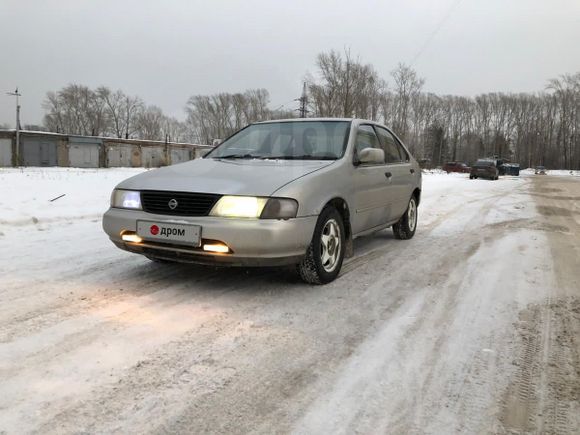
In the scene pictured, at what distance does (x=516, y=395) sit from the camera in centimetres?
243

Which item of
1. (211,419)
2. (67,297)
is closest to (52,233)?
(67,297)

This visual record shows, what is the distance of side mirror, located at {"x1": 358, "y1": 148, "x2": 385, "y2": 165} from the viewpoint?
469cm

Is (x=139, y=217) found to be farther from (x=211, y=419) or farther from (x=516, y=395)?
(x=516, y=395)

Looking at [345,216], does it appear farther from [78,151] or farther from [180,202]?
[78,151]

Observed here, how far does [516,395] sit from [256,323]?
63.9 inches

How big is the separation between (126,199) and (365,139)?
8.45 feet

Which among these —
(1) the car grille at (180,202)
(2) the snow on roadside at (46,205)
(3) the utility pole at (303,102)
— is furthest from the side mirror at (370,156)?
(3) the utility pole at (303,102)

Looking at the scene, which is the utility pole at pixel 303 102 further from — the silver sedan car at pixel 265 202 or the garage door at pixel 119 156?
the silver sedan car at pixel 265 202

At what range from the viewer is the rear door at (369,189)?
477cm

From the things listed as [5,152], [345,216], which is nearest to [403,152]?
[345,216]

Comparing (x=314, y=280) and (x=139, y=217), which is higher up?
(x=139, y=217)

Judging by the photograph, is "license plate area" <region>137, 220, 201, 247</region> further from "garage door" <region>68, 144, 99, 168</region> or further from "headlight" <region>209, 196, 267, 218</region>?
"garage door" <region>68, 144, 99, 168</region>

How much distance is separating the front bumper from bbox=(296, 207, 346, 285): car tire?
0.50ft

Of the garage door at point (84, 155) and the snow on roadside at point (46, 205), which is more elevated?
the garage door at point (84, 155)
